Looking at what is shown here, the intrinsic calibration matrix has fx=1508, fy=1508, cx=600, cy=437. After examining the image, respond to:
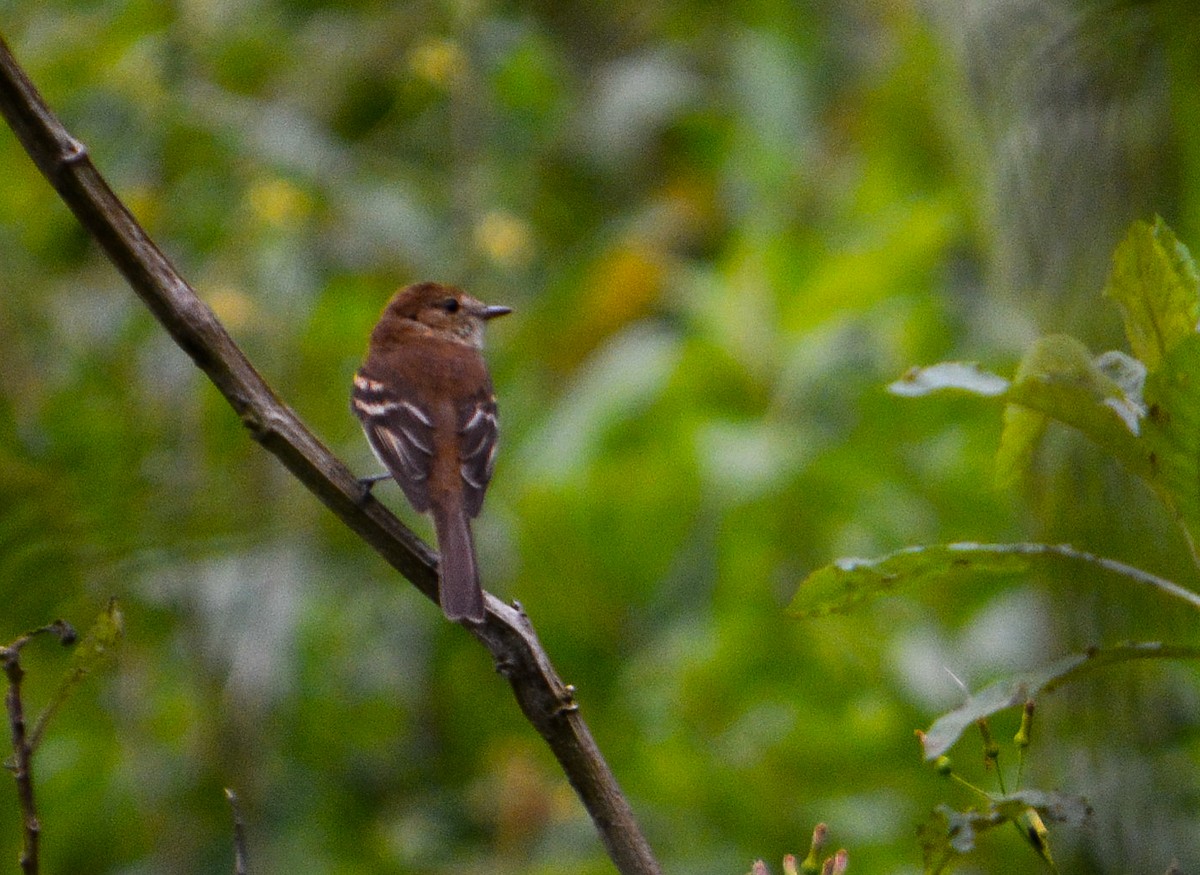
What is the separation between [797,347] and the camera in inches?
160

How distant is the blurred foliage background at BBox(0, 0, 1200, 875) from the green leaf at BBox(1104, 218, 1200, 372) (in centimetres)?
69

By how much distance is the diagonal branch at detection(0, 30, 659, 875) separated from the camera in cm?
119

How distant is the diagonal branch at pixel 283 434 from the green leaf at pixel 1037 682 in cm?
27

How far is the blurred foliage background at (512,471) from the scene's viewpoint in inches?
137

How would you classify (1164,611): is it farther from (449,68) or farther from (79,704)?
(79,704)

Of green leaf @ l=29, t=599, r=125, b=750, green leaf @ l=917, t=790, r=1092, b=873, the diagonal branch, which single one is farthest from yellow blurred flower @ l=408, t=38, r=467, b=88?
green leaf @ l=917, t=790, r=1092, b=873

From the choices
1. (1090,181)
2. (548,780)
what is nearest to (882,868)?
(548,780)

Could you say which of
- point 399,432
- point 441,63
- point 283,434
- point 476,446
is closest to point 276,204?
point 441,63

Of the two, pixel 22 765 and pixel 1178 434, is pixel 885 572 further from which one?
pixel 22 765

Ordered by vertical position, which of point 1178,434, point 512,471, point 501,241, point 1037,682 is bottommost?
point 1037,682

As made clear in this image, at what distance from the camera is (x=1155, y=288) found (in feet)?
4.58

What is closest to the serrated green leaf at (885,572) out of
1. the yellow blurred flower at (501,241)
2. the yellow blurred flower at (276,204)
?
the yellow blurred flower at (501,241)

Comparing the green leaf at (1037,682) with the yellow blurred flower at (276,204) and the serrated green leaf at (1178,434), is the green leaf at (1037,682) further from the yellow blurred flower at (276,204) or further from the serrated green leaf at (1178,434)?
the yellow blurred flower at (276,204)

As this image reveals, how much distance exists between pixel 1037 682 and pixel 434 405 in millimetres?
2155
